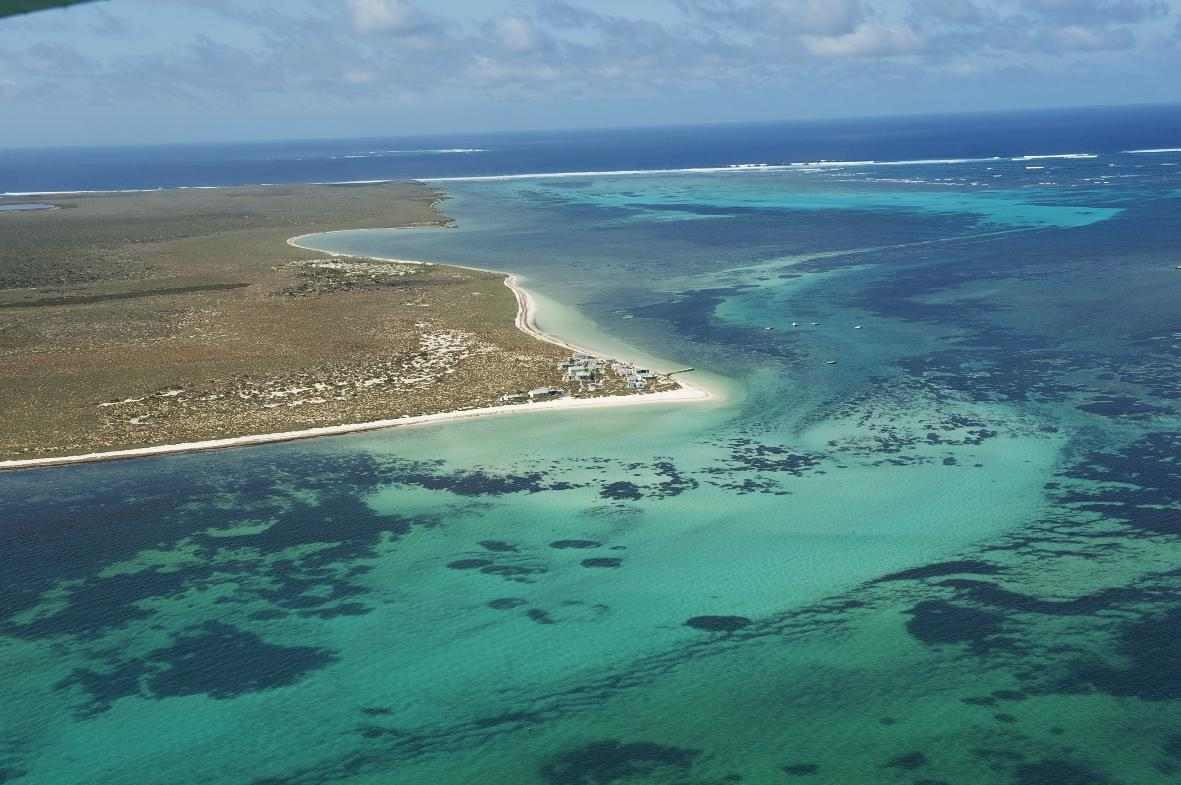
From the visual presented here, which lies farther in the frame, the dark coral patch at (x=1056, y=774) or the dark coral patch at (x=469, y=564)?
the dark coral patch at (x=469, y=564)

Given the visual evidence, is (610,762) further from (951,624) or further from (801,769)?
(951,624)

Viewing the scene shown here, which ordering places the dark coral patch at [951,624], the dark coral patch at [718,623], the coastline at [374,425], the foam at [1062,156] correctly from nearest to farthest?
the dark coral patch at [951,624] → the dark coral patch at [718,623] → the coastline at [374,425] → the foam at [1062,156]

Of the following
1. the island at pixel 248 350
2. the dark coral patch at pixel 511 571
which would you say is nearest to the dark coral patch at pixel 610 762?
the dark coral patch at pixel 511 571

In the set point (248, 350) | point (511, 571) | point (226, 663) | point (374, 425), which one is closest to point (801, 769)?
point (511, 571)

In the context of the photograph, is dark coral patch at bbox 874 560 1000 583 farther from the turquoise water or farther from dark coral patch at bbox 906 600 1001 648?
dark coral patch at bbox 906 600 1001 648

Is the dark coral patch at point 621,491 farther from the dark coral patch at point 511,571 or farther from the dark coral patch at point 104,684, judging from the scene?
the dark coral patch at point 104,684

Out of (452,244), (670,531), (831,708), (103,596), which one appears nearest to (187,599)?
(103,596)
